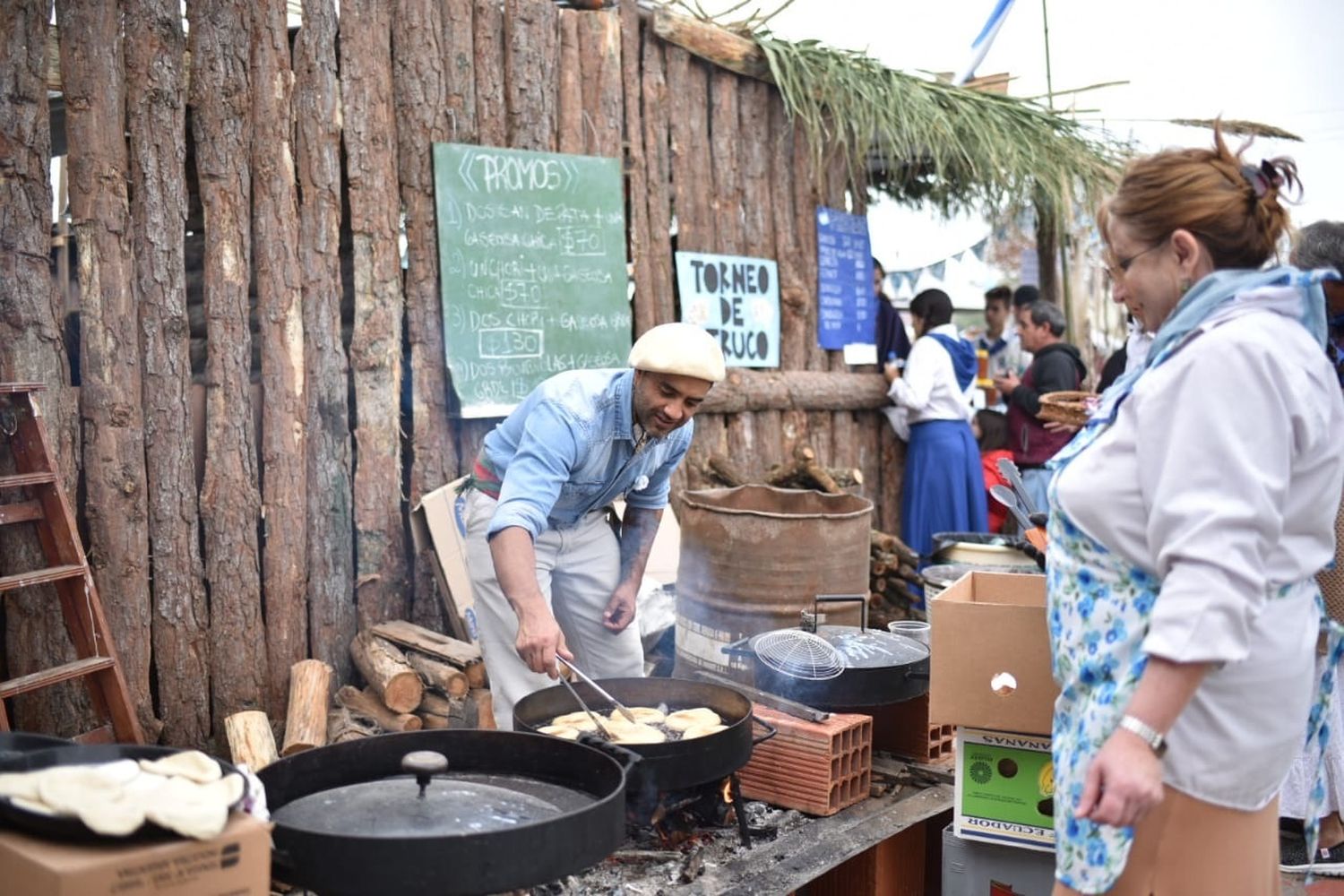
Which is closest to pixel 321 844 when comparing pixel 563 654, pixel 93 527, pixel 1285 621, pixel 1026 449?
pixel 563 654

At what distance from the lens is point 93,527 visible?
456 centimetres

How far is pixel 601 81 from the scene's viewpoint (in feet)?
21.1

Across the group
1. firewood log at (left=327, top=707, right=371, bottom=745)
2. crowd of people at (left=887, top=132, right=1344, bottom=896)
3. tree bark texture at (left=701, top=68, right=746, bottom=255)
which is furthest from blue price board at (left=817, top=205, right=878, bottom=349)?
crowd of people at (left=887, top=132, right=1344, bottom=896)

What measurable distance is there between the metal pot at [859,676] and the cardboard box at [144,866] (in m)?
2.49

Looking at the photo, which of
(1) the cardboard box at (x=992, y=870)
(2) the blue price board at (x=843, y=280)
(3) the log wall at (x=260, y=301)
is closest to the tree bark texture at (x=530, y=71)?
(3) the log wall at (x=260, y=301)

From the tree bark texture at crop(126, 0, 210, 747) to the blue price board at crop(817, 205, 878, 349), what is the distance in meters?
4.42

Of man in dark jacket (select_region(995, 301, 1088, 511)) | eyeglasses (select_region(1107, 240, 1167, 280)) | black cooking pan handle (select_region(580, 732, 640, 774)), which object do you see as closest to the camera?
eyeglasses (select_region(1107, 240, 1167, 280))

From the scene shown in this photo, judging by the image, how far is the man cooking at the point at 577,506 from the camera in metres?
3.53

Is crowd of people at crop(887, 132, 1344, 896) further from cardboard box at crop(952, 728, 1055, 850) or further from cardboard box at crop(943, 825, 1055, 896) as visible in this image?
cardboard box at crop(943, 825, 1055, 896)

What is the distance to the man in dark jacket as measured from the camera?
26.3 feet

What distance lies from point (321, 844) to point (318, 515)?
10.3 feet

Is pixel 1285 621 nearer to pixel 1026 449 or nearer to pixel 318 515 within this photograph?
pixel 318 515

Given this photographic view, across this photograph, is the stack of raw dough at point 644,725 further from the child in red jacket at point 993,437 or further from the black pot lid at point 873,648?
the child in red jacket at point 993,437

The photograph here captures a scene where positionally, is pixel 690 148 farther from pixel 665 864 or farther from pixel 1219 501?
pixel 1219 501
